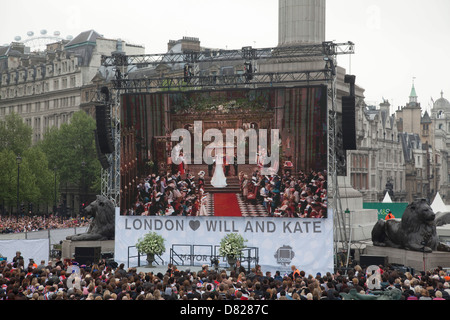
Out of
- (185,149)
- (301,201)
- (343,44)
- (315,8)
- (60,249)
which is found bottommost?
(60,249)

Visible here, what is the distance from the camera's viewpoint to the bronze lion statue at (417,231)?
2809cm

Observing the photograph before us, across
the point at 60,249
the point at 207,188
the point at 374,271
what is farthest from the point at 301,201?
the point at 60,249

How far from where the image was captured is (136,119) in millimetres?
32281

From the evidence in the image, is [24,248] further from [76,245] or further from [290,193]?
[290,193]

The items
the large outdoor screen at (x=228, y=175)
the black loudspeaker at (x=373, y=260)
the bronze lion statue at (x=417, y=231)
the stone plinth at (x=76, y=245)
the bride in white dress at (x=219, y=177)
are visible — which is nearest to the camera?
the black loudspeaker at (x=373, y=260)

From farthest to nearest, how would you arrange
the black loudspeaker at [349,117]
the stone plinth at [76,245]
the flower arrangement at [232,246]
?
1. the stone plinth at [76,245]
2. the black loudspeaker at [349,117]
3. the flower arrangement at [232,246]

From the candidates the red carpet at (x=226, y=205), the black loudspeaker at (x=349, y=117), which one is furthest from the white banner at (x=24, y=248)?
the black loudspeaker at (x=349, y=117)

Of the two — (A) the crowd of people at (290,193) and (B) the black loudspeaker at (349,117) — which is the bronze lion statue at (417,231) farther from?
(B) the black loudspeaker at (349,117)

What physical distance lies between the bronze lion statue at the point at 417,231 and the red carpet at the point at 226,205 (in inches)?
265

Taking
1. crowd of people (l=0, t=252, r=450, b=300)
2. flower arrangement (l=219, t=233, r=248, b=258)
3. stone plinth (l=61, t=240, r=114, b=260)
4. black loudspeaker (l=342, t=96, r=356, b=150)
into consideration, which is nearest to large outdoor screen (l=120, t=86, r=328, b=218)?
black loudspeaker (l=342, t=96, r=356, b=150)

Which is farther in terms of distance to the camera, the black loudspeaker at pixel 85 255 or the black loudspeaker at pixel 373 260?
the black loudspeaker at pixel 85 255

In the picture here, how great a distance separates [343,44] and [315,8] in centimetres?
678

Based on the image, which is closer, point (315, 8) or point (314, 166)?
point (314, 166)
